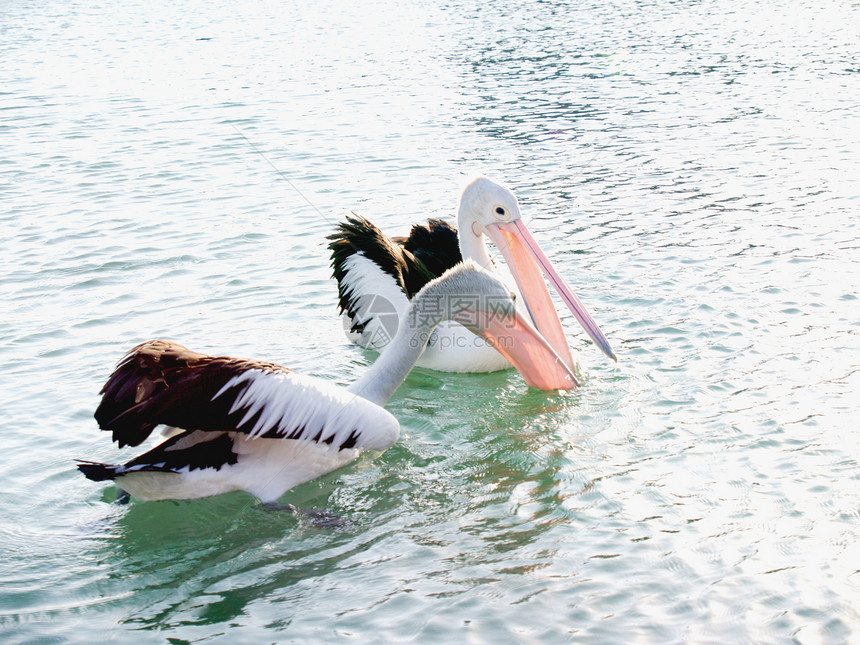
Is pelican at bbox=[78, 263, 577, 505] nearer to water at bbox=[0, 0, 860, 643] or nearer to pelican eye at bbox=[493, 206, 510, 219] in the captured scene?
water at bbox=[0, 0, 860, 643]

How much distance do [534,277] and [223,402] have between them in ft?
6.86

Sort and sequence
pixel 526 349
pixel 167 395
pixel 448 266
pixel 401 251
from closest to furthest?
pixel 167 395
pixel 526 349
pixel 401 251
pixel 448 266

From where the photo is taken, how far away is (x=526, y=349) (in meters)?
4.37

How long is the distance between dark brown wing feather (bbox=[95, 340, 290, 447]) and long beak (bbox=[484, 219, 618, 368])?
5.70 ft

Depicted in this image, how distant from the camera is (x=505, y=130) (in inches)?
388

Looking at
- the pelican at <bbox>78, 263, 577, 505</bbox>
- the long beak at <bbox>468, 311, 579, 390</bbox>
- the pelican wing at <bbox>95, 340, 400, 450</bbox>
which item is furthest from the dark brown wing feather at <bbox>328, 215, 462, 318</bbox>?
the pelican wing at <bbox>95, 340, 400, 450</bbox>

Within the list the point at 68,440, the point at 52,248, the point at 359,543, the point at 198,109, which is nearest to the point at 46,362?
the point at 68,440

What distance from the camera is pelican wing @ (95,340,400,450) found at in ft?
11.0

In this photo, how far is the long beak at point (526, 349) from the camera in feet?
13.8

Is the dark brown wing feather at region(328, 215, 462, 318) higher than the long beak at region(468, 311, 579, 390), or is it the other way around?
the dark brown wing feather at region(328, 215, 462, 318)

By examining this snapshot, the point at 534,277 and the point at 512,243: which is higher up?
the point at 512,243

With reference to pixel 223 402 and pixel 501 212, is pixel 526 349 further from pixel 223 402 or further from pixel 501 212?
pixel 223 402

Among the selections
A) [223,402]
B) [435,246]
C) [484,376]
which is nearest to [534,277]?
[484,376]

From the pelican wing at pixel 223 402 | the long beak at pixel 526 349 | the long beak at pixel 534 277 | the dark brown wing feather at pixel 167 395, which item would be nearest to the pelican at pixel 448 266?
the long beak at pixel 534 277
